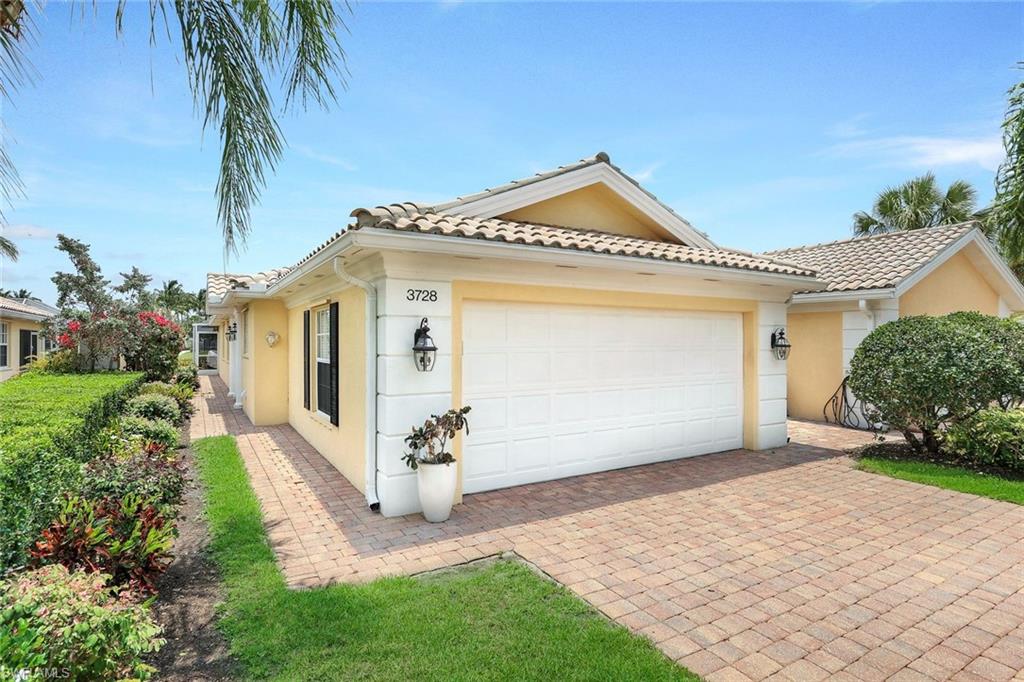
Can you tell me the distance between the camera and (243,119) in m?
5.00

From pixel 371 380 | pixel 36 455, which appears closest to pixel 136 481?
pixel 36 455

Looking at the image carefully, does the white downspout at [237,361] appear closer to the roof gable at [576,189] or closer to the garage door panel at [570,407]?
the roof gable at [576,189]

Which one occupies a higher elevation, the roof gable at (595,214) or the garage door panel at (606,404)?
the roof gable at (595,214)

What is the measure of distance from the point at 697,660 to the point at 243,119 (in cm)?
594

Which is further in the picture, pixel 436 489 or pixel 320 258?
pixel 320 258

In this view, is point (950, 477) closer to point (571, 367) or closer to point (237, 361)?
point (571, 367)

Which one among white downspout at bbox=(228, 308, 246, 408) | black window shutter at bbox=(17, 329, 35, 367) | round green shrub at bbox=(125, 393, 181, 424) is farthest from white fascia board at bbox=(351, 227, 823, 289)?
black window shutter at bbox=(17, 329, 35, 367)

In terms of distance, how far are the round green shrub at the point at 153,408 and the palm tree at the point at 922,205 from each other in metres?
23.8

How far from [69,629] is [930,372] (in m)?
11.6

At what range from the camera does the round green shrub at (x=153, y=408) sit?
36.7ft

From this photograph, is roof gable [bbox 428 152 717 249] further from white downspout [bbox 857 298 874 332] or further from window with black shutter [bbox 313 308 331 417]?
white downspout [bbox 857 298 874 332]

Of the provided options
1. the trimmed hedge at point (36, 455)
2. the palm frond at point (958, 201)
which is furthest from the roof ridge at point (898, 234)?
the trimmed hedge at point (36, 455)

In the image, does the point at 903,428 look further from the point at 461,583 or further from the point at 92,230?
the point at 92,230

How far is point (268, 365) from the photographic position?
1380 centimetres
